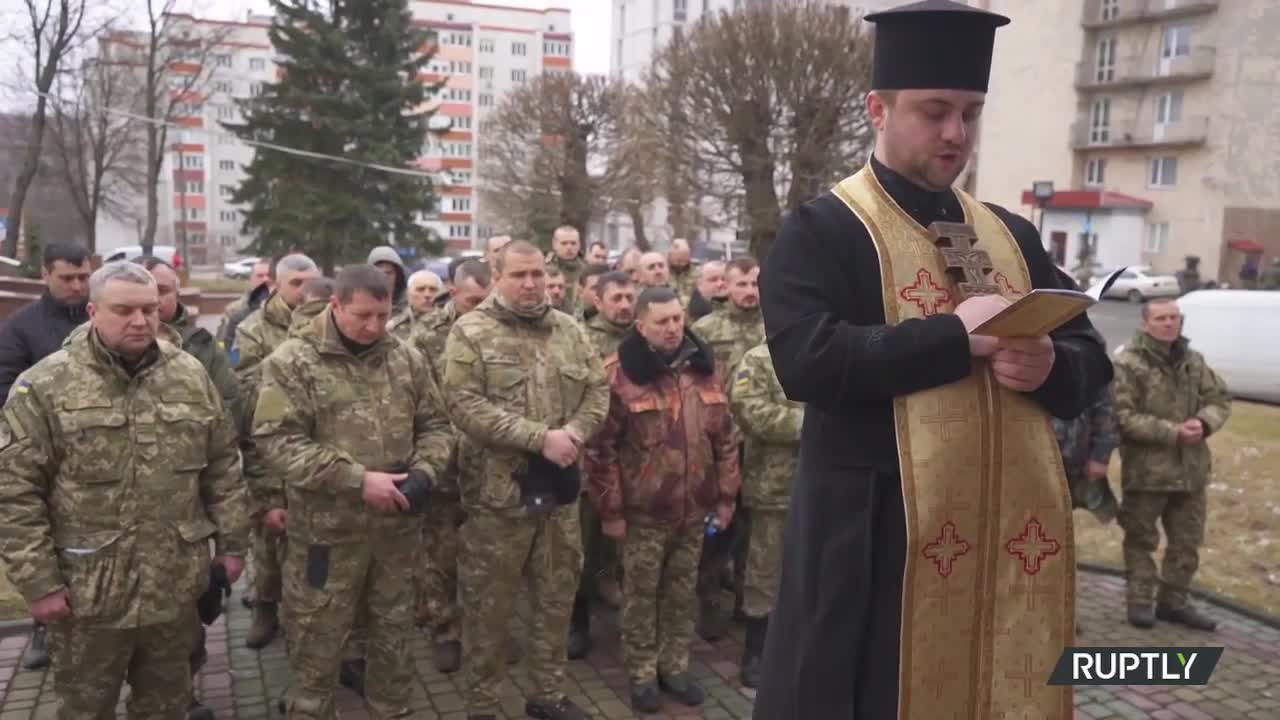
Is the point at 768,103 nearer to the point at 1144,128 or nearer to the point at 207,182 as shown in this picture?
the point at 1144,128

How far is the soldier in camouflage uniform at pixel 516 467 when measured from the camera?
15.2ft

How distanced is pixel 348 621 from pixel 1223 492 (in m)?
7.64

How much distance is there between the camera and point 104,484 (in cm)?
378

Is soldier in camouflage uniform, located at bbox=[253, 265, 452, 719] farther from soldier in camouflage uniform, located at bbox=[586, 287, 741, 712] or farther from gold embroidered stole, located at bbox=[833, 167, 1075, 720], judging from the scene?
gold embroidered stole, located at bbox=[833, 167, 1075, 720]

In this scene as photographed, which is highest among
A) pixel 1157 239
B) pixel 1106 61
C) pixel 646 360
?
pixel 1106 61

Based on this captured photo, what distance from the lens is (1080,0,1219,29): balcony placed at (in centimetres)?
4016

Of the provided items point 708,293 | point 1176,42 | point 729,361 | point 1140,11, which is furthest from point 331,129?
point 1176,42

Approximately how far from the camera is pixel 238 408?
5191mm

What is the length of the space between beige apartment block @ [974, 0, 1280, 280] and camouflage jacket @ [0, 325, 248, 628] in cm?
3936

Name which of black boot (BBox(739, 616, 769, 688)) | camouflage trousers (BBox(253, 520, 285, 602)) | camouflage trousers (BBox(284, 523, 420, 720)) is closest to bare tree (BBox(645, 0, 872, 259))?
black boot (BBox(739, 616, 769, 688))

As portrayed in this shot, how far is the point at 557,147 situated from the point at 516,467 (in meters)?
29.5

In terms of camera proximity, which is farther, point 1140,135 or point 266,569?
point 1140,135

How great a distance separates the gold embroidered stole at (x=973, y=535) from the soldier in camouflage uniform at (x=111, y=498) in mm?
2979

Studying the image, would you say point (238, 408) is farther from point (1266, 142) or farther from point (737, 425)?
point (1266, 142)
